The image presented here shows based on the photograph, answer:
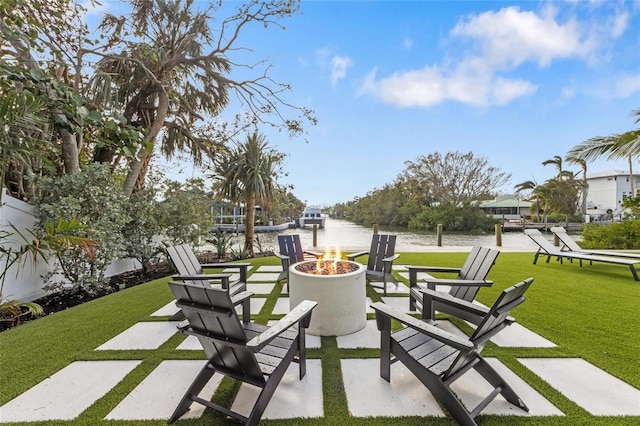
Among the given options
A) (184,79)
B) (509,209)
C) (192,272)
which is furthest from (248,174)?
(509,209)

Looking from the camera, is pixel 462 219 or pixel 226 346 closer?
pixel 226 346

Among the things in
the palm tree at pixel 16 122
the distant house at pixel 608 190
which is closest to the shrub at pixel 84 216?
the palm tree at pixel 16 122

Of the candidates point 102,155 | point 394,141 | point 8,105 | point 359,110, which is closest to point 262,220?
point 394,141

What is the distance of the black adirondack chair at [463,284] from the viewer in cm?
240

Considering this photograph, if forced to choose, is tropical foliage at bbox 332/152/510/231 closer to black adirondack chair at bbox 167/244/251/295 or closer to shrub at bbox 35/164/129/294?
black adirondack chair at bbox 167/244/251/295

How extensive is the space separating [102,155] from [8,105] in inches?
173

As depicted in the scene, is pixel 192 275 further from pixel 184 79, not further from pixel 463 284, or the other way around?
pixel 184 79

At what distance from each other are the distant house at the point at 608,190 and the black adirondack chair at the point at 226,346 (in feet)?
143

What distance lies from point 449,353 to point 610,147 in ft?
36.8

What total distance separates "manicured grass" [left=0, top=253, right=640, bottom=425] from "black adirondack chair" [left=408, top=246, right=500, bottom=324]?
0.36m

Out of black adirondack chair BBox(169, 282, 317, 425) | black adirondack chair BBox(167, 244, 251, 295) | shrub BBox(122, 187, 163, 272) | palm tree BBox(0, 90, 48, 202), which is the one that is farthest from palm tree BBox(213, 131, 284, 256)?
black adirondack chair BBox(169, 282, 317, 425)

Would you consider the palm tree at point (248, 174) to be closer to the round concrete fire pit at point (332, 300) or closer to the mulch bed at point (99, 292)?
the mulch bed at point (99, 292)

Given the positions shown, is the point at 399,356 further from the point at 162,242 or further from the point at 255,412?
the point at 162,242

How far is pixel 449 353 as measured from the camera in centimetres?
179
